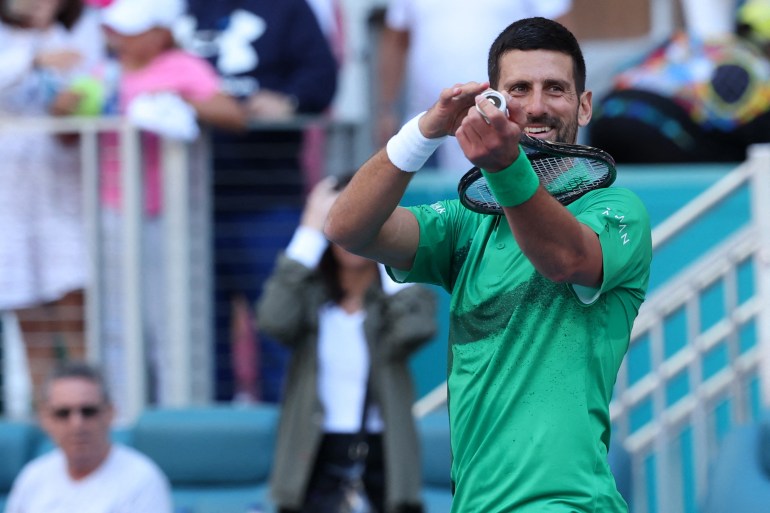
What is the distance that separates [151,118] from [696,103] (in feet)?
9.36

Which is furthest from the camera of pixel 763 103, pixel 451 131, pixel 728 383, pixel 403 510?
pixel 763 103

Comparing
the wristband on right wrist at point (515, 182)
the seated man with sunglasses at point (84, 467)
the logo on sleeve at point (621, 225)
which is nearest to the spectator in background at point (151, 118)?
the seated man with sunglasses at point (84, 467)

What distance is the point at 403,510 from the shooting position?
18.9 ft

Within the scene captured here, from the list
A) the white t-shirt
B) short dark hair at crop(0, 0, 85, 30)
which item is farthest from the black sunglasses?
short dark hair at crop(0, 0, 85, 30)

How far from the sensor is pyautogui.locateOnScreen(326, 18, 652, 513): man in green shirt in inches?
111

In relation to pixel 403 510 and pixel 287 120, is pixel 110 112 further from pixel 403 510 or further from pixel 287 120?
pixel 403 510

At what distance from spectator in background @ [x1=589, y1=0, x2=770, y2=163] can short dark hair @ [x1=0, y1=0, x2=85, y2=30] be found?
9.08 feet

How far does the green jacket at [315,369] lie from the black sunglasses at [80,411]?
76 centimetres

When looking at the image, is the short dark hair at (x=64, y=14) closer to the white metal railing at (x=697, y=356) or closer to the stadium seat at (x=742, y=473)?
the white metal railing at (x=697, y=356)

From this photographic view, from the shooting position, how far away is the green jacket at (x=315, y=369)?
5.74m

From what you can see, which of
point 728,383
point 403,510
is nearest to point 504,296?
point 403,510

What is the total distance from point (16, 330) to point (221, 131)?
1377mm

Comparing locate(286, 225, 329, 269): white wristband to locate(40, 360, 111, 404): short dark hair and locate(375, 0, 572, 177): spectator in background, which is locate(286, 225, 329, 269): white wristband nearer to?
locate(40, 360, 111, 404): short dark hair

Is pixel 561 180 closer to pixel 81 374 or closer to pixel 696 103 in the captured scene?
pixel 81 374
